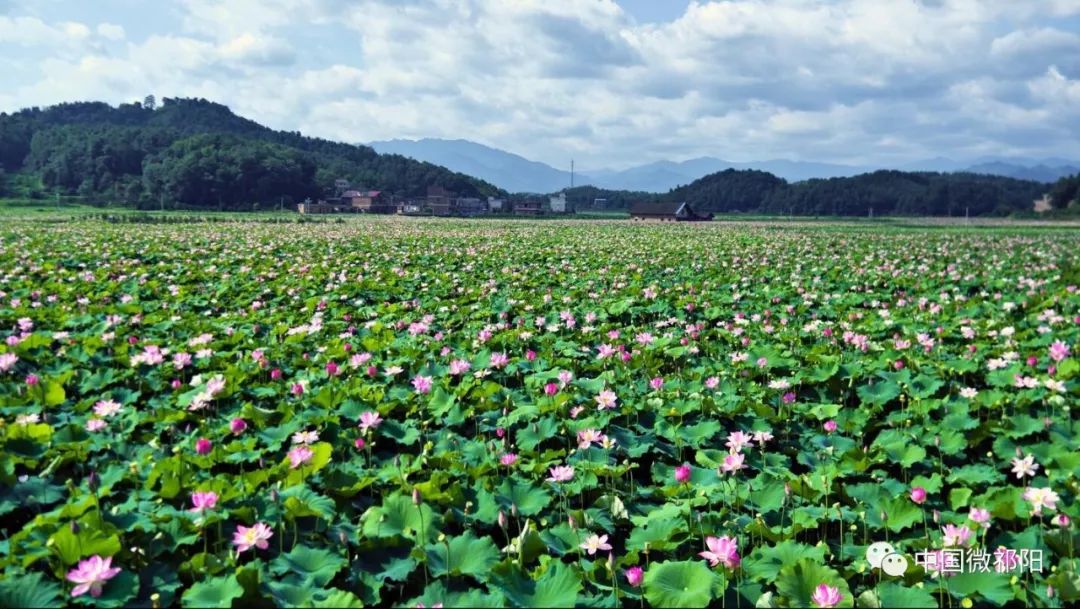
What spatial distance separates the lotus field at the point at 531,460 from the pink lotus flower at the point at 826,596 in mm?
12

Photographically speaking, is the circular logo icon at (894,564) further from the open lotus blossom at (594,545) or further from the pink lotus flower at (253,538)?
the pink lotus flower at (253,538)

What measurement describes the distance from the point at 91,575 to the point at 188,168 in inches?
3459

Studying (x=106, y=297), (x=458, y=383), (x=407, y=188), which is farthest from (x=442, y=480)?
(x=407, y=188)

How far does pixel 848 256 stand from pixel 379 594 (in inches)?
605

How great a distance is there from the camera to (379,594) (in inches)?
86.4

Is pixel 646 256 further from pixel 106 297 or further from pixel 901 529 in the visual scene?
pixel 901 529

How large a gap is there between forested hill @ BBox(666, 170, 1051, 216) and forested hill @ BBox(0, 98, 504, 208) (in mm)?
44521

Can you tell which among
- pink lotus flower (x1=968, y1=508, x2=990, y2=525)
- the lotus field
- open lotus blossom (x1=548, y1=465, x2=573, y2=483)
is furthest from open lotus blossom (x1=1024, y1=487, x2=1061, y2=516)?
open lotus blossom (x1=548, y1=465, x2=573, y2=483)

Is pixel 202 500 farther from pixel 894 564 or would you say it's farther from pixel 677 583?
pixel 894 564

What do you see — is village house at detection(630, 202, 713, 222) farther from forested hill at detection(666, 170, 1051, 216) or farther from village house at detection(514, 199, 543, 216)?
forested hill at detection(666, 170, 1051, 216)

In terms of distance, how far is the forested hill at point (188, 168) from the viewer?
262 feet

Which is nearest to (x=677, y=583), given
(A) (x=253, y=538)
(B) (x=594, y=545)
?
(B) (x=594, y=545)

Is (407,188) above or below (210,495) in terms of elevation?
above

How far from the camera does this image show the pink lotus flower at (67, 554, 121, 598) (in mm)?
1884
